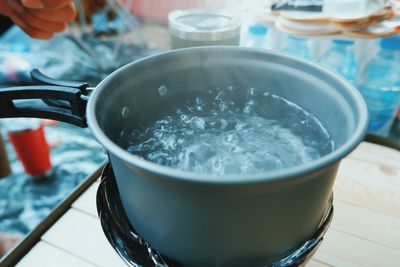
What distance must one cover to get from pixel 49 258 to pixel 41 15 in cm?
77

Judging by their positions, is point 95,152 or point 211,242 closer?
point 211,242

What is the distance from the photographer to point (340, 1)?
152 centimetres

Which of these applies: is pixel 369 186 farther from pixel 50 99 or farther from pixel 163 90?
pixel 50 99

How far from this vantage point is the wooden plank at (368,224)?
1125 mm

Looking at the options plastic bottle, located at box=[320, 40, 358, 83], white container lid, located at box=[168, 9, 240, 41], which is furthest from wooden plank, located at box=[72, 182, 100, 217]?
plastic bottle, located at box=[320, 40, 358, 83]

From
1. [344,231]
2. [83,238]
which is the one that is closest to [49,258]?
[83,238]

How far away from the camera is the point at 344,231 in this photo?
1149mm

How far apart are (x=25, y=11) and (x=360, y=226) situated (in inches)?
51.6

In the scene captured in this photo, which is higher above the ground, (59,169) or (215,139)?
(215,139)

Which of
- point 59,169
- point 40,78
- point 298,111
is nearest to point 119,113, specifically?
point 40,78

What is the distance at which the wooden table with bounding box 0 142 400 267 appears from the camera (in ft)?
3.51

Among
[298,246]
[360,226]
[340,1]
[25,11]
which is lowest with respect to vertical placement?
[360,226]

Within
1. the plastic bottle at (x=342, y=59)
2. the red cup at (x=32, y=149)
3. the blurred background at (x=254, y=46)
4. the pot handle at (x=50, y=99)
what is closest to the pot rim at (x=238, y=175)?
the pot handle at (x=50, y=99)

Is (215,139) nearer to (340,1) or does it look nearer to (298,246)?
(298,246)
